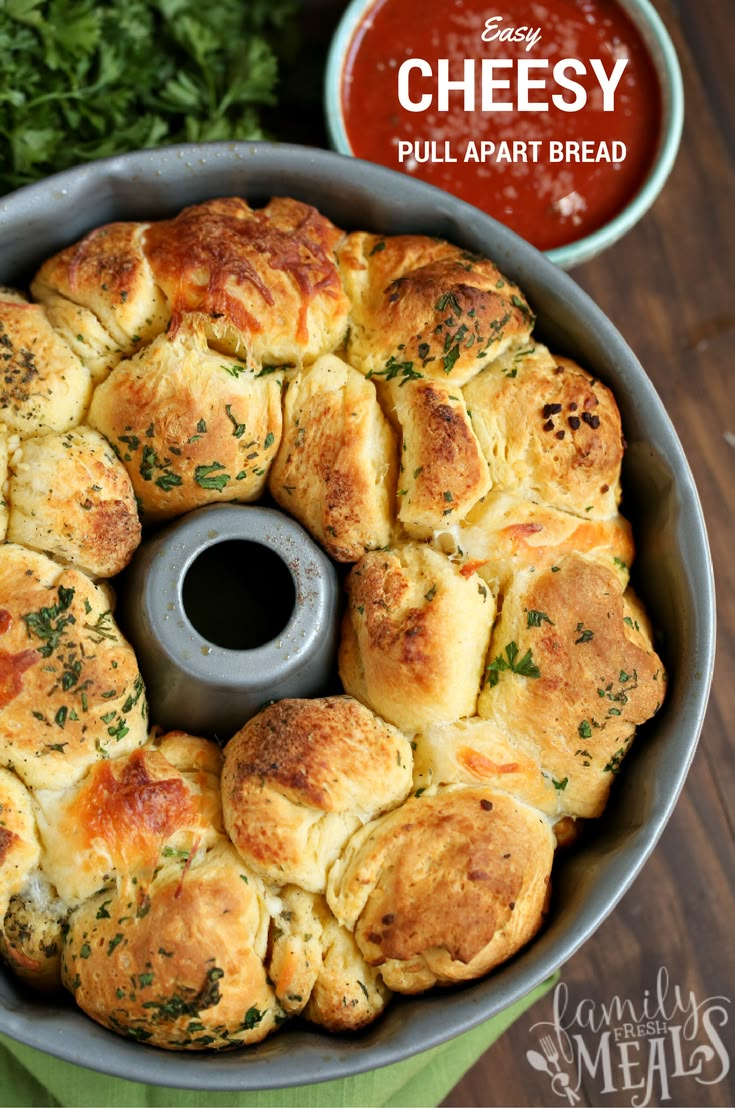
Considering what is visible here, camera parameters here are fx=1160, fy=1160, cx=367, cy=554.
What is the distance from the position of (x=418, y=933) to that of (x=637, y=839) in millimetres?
481

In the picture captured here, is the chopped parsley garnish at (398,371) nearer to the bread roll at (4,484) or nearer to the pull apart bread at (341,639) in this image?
the pull apart bread at (341,639)

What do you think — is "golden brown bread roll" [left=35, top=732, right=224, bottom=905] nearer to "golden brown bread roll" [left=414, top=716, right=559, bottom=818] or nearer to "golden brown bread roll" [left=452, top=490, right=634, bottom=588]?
"golden brown bread roll" [left=414, top=716, right=559, bottom=818]

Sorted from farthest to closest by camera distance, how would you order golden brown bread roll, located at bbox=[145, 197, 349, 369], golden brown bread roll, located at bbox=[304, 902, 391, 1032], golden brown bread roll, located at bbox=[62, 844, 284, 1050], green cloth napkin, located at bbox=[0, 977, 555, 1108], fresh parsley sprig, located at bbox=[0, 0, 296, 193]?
fresh parsley sprig, located at bbox=[0, 0, 296, 193] → green cloth napkin, located at bbox=[0, 977, 555, 1108] → golden brown bread roll, located at bbox=[145, 197, 349, 369] → golden brown bread roll, located at bbox=[304, 902, 391, 1032] → golden brown bread roll, located at bbox=[62, 844, 284, 1050]

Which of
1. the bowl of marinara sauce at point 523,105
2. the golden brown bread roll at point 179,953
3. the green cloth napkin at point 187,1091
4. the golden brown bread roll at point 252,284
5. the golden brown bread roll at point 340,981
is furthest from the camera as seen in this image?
the bowl of marinara sauce at point 523,105

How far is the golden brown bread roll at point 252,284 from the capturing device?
226 cm

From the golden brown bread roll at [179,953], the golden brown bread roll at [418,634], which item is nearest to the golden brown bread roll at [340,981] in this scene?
the golden brown bread roll at [179,953]

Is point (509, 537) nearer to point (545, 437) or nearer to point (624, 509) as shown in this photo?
point (545, 437)

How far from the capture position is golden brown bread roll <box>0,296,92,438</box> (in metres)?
2.22

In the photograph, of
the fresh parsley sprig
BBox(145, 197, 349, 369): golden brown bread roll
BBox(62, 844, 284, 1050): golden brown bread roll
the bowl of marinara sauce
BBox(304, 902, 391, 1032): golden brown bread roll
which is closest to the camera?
BBox(62, 844, 284, 1050): golden brown bread roll

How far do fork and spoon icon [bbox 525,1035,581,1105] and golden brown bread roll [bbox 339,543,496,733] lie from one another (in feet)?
4.76

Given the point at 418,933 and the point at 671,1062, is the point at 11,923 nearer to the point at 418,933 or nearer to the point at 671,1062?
the point at 418,933

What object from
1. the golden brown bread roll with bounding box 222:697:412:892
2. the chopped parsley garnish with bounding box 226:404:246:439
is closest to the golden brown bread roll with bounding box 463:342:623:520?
the chopped parsley garnish with bounding box 226:404:246:439

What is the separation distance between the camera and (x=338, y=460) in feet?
7.29

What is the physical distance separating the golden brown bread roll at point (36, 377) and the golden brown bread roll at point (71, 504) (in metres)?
0.05
